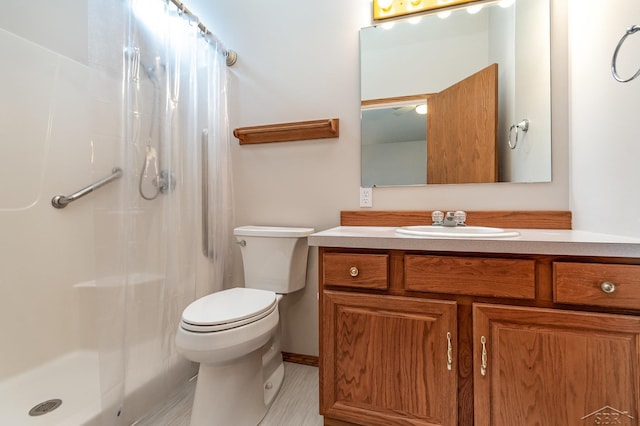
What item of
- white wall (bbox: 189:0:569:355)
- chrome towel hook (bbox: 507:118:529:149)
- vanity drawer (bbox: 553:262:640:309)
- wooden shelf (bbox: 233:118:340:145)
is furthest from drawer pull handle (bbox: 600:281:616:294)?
wooden shelf (bbox: 233:118:340:145)

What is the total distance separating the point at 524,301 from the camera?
0.88m

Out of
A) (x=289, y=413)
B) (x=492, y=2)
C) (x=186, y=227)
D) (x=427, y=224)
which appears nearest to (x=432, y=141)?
(x=427, y=224)

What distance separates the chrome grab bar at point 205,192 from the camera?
5.11 ft

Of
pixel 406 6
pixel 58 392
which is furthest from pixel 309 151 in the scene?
pixel 58 392

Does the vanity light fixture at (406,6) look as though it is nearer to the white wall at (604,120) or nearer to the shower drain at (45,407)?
the white wall at (604,120)

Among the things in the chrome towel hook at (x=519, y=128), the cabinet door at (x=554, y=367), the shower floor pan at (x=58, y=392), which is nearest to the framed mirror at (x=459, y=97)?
the chrome towel hook at (x=519, y=128)

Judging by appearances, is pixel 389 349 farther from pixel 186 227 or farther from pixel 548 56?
pixel 548 56

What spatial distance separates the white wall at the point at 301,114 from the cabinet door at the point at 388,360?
1.99ft

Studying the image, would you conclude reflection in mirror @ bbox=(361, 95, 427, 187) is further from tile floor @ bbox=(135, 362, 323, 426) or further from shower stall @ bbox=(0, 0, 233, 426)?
tile floor @ bbox=(135, 362, 323, 426)

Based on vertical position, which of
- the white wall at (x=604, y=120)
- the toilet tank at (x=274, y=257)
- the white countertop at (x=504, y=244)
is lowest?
the toilet tank at (x=274, y=257)

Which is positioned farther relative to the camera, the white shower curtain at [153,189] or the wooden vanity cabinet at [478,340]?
the white shower curtain at [153,189]

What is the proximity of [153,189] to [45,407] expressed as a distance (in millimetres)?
962

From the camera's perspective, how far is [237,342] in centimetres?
106

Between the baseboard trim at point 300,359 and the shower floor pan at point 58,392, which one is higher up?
the shower floor pan at point 58,392
